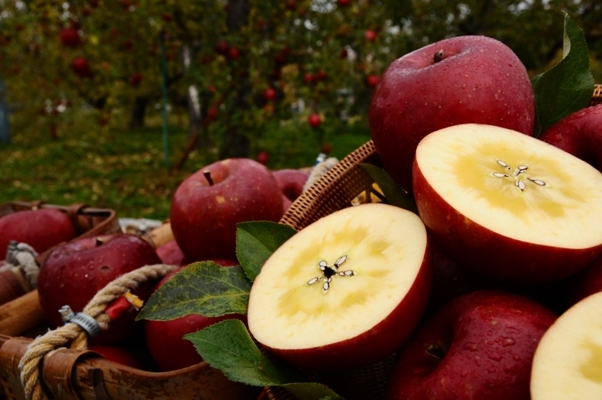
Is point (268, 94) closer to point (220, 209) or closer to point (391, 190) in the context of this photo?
point (220, 209)

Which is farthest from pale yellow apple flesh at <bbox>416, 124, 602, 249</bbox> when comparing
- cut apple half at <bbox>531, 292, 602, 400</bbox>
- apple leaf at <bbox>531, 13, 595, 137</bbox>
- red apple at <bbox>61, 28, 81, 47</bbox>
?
red apple at <bbox>61, 28, 81, 47</bbox>

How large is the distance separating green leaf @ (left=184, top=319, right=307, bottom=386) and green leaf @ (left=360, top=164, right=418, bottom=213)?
372 mm

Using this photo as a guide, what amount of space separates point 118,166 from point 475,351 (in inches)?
262

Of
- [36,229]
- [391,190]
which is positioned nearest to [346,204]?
[391,190]

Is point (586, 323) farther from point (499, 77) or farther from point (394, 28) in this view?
point (394, 28)

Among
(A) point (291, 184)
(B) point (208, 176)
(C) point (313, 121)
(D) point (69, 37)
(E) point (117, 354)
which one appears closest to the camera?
(E) point (117, 354)

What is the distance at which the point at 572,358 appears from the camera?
1.77ft

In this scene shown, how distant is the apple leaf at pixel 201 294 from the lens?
0.88 m

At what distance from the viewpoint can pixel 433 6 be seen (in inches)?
274

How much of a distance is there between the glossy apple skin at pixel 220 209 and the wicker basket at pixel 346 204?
173mm

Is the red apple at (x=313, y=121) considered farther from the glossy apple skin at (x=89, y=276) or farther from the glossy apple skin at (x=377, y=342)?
the glossy apple skin at (x=377, y=342)

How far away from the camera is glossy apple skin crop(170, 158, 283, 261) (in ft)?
3.98

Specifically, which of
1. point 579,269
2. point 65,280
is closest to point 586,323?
point 579,269

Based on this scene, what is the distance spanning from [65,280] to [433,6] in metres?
6.68
